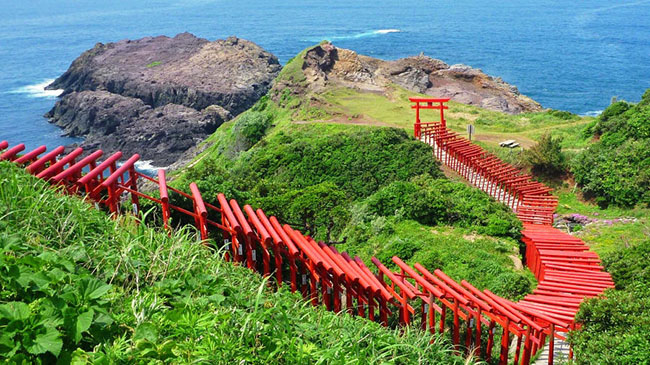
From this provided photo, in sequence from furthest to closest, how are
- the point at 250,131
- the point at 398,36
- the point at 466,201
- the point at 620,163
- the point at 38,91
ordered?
the point at 398,36 < the point at 38,91 < the point at 250,131 < the point at 620,163 < the point at 466,201

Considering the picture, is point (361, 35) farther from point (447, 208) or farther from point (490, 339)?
point (490, 339)

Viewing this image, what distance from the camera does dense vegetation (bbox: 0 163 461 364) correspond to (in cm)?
522

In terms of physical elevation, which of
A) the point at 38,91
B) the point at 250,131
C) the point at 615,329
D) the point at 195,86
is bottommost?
the point at 38,91

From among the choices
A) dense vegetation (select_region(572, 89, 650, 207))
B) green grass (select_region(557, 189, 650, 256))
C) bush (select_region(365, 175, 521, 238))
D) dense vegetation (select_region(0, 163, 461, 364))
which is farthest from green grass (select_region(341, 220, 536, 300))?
dense vegetation (select_region(572, 89, 650, 207))

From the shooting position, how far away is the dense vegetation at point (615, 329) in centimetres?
891

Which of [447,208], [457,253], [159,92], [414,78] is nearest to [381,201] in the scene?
[447,208]

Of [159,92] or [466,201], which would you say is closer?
[466,201]

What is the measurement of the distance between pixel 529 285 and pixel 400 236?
5190 mm

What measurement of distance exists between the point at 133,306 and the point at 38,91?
92604mm

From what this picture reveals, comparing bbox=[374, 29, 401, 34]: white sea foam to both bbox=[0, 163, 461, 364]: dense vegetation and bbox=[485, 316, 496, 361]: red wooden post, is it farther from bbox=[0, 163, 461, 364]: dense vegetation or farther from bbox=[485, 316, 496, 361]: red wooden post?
bbox=[0, 163, 461, 364]: dense vegetation

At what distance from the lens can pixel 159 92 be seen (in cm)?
7606

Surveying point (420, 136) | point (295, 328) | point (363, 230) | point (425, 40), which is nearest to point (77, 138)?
point (420, 136)

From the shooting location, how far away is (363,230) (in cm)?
2052

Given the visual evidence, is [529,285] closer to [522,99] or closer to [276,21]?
[522,99]
